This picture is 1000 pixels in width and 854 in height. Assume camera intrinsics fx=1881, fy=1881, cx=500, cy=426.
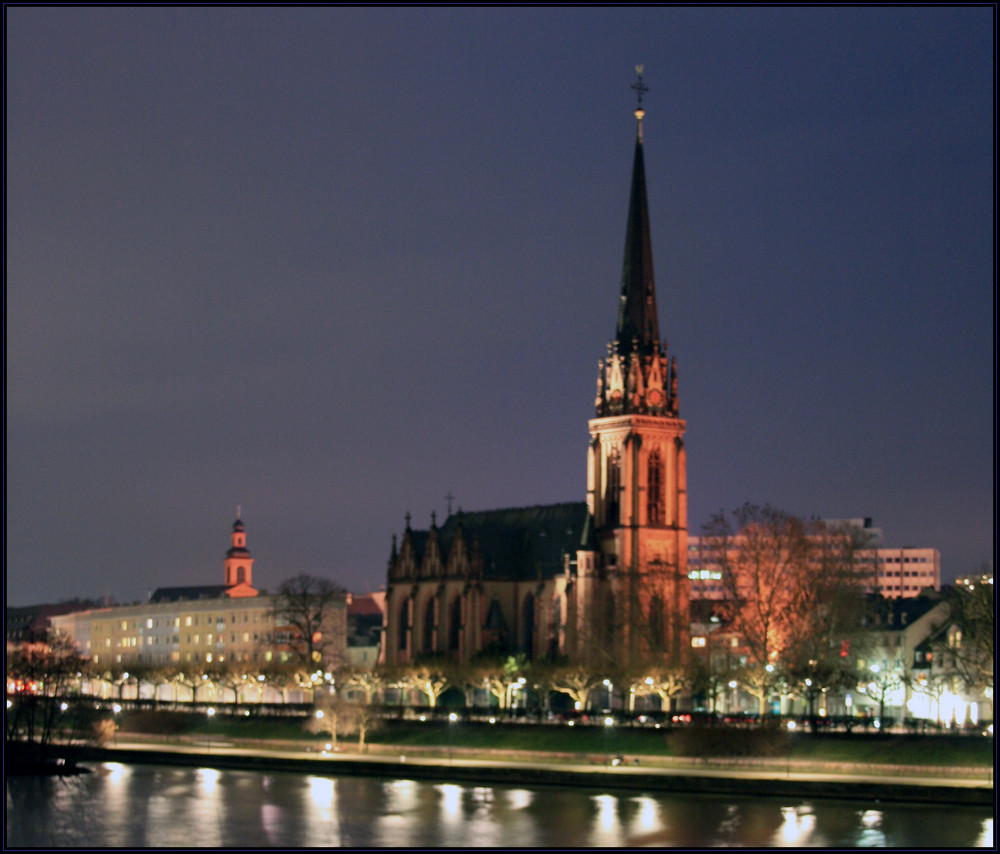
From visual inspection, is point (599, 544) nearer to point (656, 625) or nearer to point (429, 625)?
point (656, 625)

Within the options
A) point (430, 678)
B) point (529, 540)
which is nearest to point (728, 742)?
point (430, 678)

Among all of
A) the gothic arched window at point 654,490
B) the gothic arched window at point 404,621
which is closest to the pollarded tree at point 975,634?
the gothic arched window at point 654,490

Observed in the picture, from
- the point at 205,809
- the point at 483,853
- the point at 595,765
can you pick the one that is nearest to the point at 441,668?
the point at 595,765

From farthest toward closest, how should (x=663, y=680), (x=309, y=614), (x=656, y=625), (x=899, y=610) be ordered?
1. (x=309, y=614)
2. (x=899, y=610)
3. (x=656, y=625)
4. (x=663, y=680)

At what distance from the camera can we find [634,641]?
426 ft

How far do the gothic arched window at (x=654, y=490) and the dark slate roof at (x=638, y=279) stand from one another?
8.90m

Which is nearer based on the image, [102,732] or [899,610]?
[102,732]

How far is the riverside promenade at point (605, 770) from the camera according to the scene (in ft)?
284

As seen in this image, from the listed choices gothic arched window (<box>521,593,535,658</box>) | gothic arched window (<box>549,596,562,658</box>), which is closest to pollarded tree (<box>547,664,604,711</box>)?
gothic arched window (<box>549,596,562,658</box>)

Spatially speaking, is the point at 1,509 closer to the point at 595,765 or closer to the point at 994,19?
the point at 994,19

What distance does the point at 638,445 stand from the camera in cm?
14862

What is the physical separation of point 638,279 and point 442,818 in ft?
247

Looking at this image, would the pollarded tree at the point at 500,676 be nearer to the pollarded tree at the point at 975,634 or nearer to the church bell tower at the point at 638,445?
the church bell tower at the point at 638,445

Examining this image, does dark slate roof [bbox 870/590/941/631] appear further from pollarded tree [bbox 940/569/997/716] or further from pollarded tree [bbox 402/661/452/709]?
pollarded tree [bbox 402/661/452/709]
